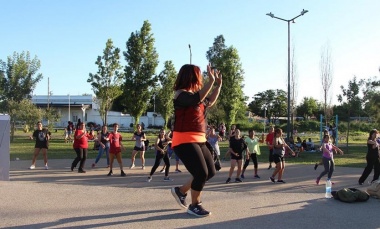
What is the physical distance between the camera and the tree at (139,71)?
38531mm

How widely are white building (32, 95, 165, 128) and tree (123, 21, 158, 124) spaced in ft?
81.8

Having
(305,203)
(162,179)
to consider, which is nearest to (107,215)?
(305,203)

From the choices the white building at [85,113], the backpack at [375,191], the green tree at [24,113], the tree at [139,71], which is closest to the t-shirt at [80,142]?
the backpack at [375,191]

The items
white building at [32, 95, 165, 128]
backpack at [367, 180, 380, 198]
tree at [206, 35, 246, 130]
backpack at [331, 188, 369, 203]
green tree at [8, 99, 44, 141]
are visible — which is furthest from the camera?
white building at [32, 95, 165, 128]

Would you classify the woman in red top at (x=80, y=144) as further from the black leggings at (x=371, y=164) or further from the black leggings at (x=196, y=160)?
the black leggings at (x=196, y=160)

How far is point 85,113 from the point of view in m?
69.9

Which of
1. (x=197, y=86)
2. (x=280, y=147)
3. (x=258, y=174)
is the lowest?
(x=258, y=174)

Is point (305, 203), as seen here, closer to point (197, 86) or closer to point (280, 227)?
point (280, 227)

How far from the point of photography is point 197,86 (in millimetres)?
5348

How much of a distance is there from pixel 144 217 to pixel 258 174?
28.1 feet

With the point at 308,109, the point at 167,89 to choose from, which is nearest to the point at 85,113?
the point at 167,89

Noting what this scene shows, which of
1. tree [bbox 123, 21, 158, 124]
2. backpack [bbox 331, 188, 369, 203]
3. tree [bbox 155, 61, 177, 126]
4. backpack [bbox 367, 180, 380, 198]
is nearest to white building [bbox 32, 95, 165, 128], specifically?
tree [bbox 155, 61, 177, 126]

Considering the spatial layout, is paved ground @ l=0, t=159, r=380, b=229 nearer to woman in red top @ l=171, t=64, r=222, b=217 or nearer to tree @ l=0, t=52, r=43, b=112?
woman in red top @ l=171, t=64, r=222, b=217

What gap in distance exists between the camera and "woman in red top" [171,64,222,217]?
16.9ft
